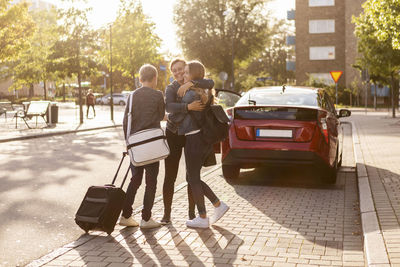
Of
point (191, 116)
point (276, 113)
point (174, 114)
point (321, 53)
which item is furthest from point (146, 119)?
point (321, 53)

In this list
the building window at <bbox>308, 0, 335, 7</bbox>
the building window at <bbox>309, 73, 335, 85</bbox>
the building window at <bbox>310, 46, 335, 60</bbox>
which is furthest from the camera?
the building window at <bbox>308, 0, 335, 7</bbox>

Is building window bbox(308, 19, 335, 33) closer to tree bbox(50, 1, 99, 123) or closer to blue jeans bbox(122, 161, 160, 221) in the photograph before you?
tree bbox(50, 1, 99, 123)

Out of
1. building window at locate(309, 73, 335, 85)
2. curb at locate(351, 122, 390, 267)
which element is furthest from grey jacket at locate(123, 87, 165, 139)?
building window at locate(309, 73, 335, 85)

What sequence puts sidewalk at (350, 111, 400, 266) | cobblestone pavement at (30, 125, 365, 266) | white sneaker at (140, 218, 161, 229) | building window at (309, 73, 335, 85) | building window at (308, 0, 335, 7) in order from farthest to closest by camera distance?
building window at (308, 0, 335, 7) < building window at (309, 73, 335, 85) < white sneaker at (140, 218, 161, 229) < cobblestone pavement at (30, 125, 365, 266) < sidewalk at (350, 111, 400, 266)

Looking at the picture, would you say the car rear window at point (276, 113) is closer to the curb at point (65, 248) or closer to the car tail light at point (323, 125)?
the car tail light at point (323, 125)

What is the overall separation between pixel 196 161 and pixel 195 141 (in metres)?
0.22

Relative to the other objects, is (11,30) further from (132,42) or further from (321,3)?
(321,3)

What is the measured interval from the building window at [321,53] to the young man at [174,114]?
188 feet

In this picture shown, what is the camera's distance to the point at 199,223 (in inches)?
230

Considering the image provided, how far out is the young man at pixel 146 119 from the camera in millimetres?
5730

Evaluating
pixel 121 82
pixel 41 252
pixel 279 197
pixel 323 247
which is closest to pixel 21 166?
pixel 279 197

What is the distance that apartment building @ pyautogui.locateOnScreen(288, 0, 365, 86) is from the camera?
61.1 metres

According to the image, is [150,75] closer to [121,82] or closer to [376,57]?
[376,57]

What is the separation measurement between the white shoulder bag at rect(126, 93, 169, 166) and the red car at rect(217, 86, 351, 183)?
289 cm
